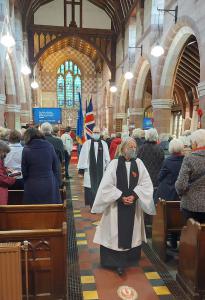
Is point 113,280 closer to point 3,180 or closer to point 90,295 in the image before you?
point 90,295

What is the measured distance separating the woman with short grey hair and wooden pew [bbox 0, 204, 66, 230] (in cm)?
142

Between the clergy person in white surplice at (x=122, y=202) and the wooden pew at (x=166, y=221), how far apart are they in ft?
0.96

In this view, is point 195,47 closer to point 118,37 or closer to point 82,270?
point 118,37

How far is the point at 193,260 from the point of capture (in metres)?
2.74

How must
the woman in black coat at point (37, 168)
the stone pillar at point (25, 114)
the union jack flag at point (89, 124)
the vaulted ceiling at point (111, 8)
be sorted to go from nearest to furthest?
1. the woman in black coat at point (37, 168)
2. the union jack flag at point (89, 124)
3. the vaulted ceiling at point (111, 8)
4. the stone pillar at point (25, 114)

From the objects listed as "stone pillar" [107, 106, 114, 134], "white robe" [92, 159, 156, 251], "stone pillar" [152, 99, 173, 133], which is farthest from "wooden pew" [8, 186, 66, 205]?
"stone pillar" [107, 106, 114, 134]

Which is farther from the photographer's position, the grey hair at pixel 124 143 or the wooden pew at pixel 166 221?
the wooden pew at pixel 166 221

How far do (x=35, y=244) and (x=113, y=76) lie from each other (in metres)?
17.8

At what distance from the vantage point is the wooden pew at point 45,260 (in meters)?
2.41

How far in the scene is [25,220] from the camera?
3199 mm

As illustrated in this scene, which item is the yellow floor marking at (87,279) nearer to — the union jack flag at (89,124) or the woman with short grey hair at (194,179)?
the woman with short grey hair at (194,179)

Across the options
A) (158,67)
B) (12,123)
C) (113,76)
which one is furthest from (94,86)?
(158,67)

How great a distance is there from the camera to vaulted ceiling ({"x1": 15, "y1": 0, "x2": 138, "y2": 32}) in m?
15.4

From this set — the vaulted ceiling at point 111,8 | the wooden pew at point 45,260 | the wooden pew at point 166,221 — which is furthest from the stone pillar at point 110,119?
the wooden pew at point 45,260
